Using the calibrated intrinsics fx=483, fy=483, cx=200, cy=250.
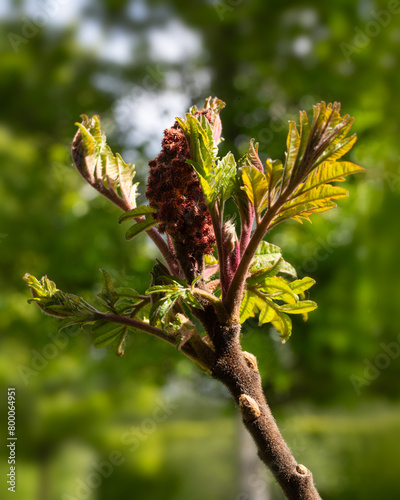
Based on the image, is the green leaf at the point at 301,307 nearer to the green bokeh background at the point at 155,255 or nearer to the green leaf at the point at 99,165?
the green leaf at the point at 99,165

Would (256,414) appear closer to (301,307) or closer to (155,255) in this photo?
(301,307)

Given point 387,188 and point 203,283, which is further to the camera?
point 387,188

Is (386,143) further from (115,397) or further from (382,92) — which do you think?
(115,397)

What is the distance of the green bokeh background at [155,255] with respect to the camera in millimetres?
1914

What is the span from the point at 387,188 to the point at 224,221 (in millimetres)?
1879

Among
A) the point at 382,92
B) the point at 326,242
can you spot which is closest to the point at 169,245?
the point at 326,242

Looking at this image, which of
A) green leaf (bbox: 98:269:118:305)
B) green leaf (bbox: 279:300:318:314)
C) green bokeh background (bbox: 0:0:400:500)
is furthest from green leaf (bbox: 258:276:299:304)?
green bokeh background (bbox: 0:0:400:500)

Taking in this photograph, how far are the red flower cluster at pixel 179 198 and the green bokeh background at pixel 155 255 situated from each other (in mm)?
1428

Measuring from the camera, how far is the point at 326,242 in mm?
1966

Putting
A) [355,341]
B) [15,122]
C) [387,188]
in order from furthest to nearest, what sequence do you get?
[15,122] < [387,188] < [355,341]

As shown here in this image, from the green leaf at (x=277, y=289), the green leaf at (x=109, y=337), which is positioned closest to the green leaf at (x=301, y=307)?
the green leaf at (x=277, y=289)

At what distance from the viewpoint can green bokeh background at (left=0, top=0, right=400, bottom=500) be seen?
1914 mm

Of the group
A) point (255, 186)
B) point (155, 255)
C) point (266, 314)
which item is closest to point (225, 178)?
point (255, 186)

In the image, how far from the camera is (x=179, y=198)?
364mm
